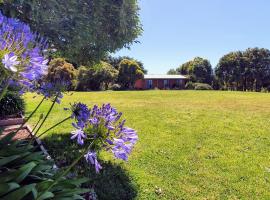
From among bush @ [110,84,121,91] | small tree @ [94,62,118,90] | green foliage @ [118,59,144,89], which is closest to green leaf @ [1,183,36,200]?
small tree @ [94,62,118,90]

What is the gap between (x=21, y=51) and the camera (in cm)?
141

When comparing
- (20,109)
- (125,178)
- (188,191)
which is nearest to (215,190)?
(188,191)

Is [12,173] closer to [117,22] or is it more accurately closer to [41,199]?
[41,199]

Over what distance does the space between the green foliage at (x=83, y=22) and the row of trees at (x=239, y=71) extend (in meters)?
41.0

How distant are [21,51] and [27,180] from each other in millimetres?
1403

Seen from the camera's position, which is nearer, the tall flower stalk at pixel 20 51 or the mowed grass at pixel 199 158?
the tall flower stalk at pixel 20 51

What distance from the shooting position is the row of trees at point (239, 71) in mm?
44594

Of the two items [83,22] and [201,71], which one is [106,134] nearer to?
[83,22]

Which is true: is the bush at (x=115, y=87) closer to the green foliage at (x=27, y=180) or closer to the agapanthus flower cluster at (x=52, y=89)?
the green foliage at (x=27, y=180)

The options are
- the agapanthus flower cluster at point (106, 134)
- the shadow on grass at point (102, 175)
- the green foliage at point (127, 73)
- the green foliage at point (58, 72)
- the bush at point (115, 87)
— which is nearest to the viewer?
the agapanthus flower cluster at point (106, 134)

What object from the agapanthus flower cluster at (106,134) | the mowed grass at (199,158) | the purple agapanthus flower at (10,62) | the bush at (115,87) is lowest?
the mowed grass at (199,158)

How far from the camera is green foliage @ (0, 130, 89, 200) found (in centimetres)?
200

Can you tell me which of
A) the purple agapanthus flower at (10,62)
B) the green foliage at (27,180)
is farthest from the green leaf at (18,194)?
the purple agapanthus flower at (10,62)

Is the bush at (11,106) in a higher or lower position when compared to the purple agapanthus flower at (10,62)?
lower
